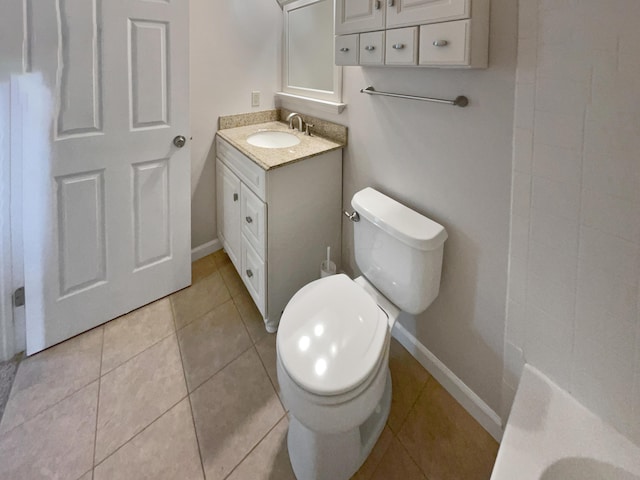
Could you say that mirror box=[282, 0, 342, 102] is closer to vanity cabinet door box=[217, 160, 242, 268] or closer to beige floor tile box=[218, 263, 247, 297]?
vanity cabinet door box=[217, 160, 242, 268]

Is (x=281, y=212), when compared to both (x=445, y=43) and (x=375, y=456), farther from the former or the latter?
(x=375, y=456)

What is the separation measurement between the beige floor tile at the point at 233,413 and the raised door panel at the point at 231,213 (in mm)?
678

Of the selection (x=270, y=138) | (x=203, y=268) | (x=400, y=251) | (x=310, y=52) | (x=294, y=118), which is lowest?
(x=203, y=268)

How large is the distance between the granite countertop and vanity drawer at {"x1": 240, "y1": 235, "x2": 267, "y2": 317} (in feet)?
1.50

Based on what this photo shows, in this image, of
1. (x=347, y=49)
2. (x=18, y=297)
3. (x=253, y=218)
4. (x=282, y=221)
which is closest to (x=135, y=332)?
(x=18, y=297)

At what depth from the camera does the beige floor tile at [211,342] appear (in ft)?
5.14

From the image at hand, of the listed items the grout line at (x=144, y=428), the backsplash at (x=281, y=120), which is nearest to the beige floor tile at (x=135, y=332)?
the grout line at (x=144, y=428)

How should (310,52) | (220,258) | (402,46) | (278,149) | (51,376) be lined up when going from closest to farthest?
1. (402,46)
2. (51,376)
3. (278,149)
4. (310,52)
5. (220,258)

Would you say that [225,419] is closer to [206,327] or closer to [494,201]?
[206,327]

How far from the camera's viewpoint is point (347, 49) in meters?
1.40

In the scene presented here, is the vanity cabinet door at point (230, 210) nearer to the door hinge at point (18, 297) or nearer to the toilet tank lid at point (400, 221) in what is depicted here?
the toilet tank lid at point (400, 221)

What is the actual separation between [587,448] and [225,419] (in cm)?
113

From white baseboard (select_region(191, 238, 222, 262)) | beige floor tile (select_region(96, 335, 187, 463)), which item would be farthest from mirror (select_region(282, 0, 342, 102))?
beige floor tile (select_region(96, 335, 187, 463))

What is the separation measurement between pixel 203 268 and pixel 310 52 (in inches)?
58.4
